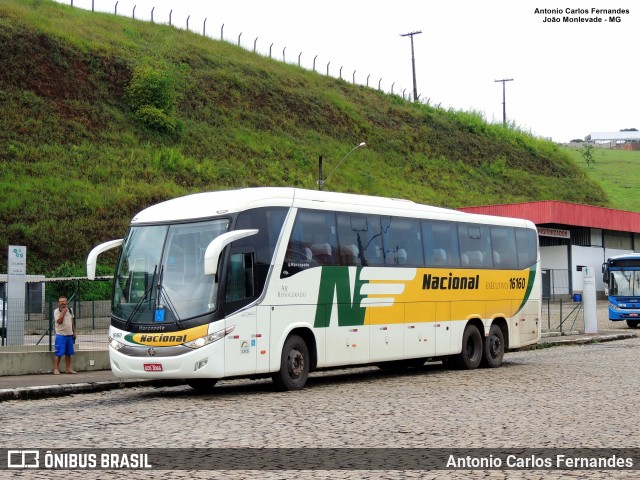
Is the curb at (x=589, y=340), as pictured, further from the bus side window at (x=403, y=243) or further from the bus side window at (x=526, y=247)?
the bus side window at (x=403, y=243)

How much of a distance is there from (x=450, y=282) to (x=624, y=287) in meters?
23.5

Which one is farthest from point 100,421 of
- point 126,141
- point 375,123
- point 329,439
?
point 375,123

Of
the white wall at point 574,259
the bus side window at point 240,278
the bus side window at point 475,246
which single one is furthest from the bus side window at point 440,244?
the white wall at point 574,259

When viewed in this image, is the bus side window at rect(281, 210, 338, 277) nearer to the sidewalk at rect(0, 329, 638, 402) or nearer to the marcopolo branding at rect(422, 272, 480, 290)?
the marcopolo branding at rect(422, 272, 480, 290)

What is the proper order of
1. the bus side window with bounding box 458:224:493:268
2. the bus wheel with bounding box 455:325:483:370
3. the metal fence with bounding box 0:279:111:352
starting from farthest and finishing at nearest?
the metal fence with bounding box 0:279:111:352, the bus side window with bounding box 458:224:493:268, the bus wheel with bounding box 455:325:483:370

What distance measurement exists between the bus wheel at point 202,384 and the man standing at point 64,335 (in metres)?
4.38

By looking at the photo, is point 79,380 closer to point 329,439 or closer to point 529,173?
point 329,439

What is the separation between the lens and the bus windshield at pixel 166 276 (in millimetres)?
16641

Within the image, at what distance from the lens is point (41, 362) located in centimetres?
2208

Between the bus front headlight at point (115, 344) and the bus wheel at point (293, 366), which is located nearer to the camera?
the bus front headlight at point (115, 344)

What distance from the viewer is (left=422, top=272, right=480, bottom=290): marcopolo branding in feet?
71.8

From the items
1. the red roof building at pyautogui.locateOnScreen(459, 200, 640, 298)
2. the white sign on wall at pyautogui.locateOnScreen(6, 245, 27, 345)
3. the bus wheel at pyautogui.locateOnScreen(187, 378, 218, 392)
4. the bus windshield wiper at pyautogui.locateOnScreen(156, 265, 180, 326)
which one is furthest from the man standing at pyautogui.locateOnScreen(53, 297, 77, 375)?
the red roof building at pyautogui.locateOnScreen(459, 200, 640, 298)

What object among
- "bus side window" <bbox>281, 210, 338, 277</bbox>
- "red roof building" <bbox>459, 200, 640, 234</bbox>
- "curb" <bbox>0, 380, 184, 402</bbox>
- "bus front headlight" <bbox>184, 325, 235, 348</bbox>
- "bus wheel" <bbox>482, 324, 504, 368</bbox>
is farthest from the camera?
"red roof building" <bbox>459, 200, 640, 234</bbox>

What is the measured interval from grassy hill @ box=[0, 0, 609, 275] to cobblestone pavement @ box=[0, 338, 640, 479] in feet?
107
